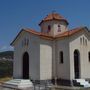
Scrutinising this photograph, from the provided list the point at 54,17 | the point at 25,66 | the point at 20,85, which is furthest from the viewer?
the point at 54,17

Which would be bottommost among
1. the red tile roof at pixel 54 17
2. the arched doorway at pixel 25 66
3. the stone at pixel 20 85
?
the stone at pixel 20 85

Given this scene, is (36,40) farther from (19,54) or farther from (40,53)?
(19,54)

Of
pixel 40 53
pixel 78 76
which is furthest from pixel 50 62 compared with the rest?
pixel 78 76

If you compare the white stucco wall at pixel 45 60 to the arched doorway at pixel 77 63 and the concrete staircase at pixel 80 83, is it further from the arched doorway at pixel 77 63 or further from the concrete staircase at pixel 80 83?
the concrete staircase at pixel 80 83

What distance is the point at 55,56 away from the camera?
26.7m

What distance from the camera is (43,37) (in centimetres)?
2594

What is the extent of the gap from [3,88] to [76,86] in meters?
8.00

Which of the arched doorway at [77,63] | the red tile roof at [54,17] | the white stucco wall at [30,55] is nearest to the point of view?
the white stucco wall at [30,55]

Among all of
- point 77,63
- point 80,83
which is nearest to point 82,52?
point 77,63

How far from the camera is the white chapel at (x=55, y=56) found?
25344 mm

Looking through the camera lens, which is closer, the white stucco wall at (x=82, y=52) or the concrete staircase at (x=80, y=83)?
the concrete staircase at (x=80, y=83)

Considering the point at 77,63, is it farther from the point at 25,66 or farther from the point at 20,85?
the point at 20,85

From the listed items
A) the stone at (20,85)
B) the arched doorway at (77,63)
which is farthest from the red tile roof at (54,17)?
the stone at (20,85)

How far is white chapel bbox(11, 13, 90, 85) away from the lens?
25.3 meters
